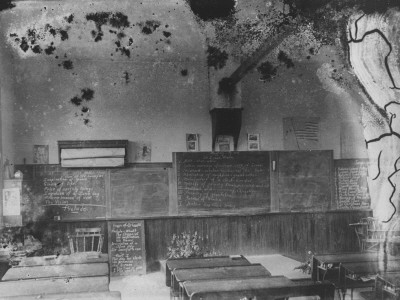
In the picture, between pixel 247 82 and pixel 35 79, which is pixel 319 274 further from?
pixel 35 79

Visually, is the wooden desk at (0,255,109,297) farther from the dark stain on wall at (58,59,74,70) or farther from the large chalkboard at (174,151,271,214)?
the dark stain on wall at (58,59,74,70)

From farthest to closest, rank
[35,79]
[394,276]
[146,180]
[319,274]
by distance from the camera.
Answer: [146,180] < [35,79] < [319,274] < [394,276]

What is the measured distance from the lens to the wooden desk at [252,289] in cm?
358

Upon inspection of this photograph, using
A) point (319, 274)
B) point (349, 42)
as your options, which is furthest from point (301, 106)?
point (319, 274)

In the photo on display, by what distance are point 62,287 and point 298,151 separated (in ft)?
13.1

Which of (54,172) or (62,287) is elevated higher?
(54,172)

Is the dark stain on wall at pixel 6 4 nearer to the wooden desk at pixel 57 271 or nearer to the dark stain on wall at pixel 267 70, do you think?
the wooden desk at pixel 57 271

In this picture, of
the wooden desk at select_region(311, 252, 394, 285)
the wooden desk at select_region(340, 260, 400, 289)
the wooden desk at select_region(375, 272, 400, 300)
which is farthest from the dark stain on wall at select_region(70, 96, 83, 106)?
the wooden desk at select_region(375, 272, 400, 300)

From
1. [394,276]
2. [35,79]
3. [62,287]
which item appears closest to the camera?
[62,287]

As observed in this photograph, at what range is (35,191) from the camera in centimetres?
608

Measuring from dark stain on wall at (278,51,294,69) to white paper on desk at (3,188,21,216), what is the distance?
11.5 feet

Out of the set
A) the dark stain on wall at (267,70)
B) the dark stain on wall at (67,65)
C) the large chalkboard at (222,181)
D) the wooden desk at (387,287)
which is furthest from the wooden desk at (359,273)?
the dark stain on wall at (67,65)

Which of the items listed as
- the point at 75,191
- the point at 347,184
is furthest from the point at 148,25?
the point at 347,184

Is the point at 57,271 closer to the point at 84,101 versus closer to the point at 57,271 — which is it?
the point at 57,271
